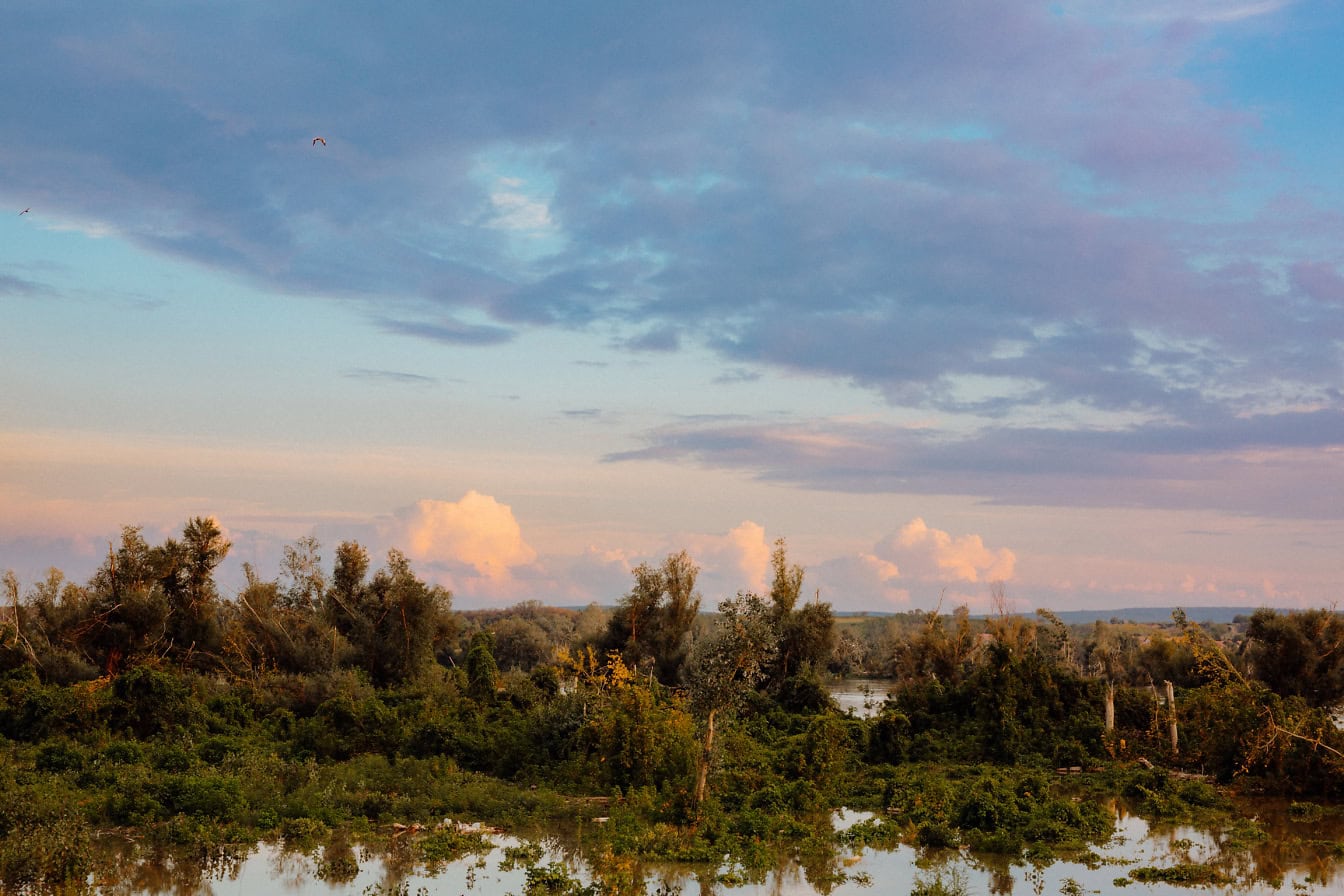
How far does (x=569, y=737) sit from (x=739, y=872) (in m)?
9.43

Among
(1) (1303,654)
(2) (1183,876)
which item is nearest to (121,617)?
(2) (1183,876)

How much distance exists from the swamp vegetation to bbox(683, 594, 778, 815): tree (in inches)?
1.8

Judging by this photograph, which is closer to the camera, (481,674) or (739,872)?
(739,872)

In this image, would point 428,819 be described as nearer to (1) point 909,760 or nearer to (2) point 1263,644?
(1) point 909,760

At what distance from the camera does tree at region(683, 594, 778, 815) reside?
17.7 m

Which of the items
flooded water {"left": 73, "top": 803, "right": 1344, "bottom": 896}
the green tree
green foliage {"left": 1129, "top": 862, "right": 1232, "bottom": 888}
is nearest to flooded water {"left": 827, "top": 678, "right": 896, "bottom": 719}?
the green tree

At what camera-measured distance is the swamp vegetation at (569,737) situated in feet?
58.5

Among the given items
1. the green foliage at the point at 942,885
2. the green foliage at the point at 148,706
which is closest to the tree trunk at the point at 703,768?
the green foliage at the point at 942,885

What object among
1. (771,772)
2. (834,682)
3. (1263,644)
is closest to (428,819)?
(771,772)

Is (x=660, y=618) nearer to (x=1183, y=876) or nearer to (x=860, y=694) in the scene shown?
(x=860, y=694)

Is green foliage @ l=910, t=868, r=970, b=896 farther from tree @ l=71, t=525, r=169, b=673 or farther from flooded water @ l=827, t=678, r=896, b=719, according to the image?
tree @ l=71, t=525, r=169, b=673

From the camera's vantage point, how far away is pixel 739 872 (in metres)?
15.9

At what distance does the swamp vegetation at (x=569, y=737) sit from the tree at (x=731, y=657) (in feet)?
0.15

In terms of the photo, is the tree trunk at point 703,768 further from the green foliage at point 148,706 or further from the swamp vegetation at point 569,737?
the green foliage at point 148,706
